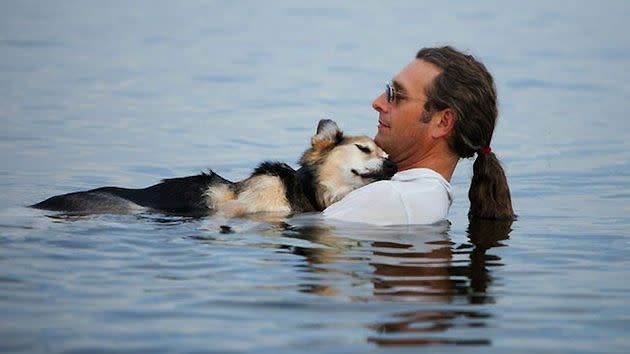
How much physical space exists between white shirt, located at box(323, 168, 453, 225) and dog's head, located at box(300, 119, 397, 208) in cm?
42

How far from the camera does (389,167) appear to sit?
8070mm

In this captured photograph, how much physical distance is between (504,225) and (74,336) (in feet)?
13.8

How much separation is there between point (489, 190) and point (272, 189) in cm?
156

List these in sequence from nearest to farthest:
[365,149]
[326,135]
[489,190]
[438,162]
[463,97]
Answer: [463,97], [438,162], [365,149], [326,135], [489,190]

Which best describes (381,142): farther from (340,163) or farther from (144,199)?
(144,199)

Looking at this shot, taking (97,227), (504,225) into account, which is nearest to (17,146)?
(97,227)

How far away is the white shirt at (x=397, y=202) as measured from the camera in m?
7.54

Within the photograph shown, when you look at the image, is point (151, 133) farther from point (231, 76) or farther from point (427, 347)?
point (427, 347)

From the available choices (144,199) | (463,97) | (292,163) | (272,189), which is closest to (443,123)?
(463,97)

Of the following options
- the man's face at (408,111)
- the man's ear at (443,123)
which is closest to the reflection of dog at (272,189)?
the man's face at (408,111)

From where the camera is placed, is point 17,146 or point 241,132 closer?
point 17,146

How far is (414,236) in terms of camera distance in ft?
25.4

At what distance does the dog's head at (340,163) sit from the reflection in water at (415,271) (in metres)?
0.47

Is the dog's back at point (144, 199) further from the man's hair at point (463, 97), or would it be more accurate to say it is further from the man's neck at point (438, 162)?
the man's hair at point (463, 97)
